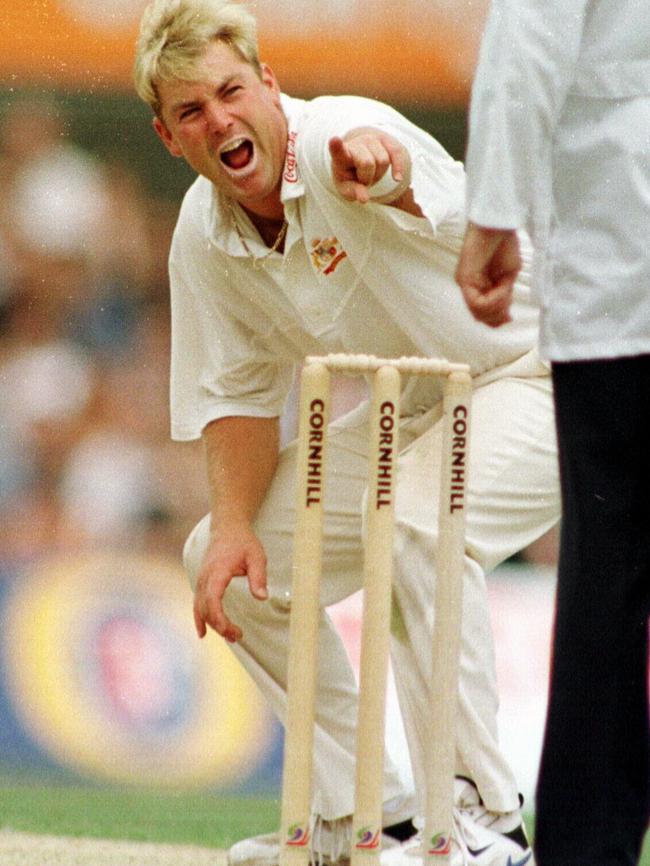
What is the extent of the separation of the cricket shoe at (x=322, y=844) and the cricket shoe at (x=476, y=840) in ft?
0.98

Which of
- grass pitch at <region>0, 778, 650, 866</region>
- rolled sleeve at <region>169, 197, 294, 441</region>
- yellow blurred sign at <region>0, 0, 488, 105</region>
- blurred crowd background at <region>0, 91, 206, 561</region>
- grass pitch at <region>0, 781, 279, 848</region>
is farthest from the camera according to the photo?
blurred crowd background at <region>0, 91, 206, 561</region>

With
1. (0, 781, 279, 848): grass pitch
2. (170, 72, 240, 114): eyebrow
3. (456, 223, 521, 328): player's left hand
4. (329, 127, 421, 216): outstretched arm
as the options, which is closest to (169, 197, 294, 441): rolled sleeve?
(170, 72, 240, 114): eyebrow

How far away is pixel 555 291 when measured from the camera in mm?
1957

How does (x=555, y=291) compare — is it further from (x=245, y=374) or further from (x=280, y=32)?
(x=280, y=32)

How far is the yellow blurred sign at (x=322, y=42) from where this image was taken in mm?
5203

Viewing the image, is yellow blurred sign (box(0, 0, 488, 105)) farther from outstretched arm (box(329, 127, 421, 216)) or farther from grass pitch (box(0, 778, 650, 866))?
outstretched arm (box(329, 127, 421, 216))

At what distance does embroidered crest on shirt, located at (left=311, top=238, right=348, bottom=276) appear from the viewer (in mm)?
2881

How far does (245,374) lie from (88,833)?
3.83ft

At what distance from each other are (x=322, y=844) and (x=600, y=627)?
48.2 inches

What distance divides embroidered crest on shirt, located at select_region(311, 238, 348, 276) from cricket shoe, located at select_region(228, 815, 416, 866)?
96 centimetres

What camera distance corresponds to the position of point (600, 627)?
6.45ft

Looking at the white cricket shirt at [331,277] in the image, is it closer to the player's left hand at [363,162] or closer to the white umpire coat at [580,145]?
the player's left hand at [363,162]

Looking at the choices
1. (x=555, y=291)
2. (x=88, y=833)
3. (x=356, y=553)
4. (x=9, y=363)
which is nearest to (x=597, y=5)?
(x=555, y=291)

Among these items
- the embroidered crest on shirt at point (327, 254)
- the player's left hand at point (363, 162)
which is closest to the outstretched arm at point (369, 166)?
the player's left hand at point (363, 162)
